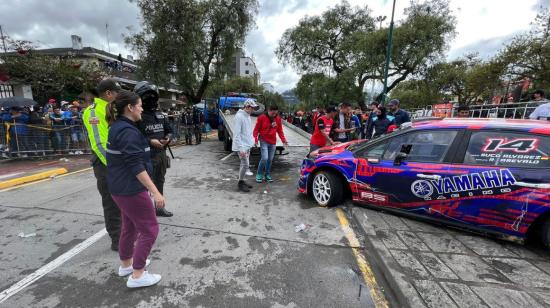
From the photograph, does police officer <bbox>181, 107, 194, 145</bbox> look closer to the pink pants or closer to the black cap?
the black cap

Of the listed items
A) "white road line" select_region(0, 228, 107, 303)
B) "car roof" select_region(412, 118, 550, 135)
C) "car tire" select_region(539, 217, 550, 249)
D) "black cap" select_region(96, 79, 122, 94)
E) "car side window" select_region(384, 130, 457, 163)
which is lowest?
"white road line" select_region(0, 228, 107, 303)

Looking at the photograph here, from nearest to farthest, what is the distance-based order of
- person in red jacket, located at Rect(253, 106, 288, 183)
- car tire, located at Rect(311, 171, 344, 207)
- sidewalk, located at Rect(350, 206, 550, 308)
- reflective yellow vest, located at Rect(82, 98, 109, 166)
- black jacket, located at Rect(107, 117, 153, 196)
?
black jacket, located at Rect(107, 117, 153, 196)
sidewalk, located at Rect(350, 206, 550, 308)
reflective yellow vest, located at Rect(82, 98, 109, 166)
car tire, located at Rect(311, 171, 344, 207)
person in red jacket, located at Rect(253, 106, 288, 183)

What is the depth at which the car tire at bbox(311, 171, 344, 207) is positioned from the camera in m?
4.26

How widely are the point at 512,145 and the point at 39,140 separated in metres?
11.6

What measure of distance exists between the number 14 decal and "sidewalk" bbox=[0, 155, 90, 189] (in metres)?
8.40

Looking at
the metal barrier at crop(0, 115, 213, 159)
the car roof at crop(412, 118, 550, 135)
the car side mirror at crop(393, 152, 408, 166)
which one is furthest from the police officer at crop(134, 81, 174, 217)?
the metal barrier at crop(0, 115, 213, 159)

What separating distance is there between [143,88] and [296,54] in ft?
76.0

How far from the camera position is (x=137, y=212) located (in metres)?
2.20

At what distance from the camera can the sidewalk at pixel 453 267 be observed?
2158mm

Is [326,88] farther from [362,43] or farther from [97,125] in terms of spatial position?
[97,125]

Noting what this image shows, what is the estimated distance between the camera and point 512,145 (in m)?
2.94

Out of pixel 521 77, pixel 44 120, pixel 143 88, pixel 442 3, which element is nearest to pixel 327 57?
pixel 442 3

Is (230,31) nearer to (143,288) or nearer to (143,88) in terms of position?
(143,88)

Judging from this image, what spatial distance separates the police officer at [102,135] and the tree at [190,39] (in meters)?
15.4
